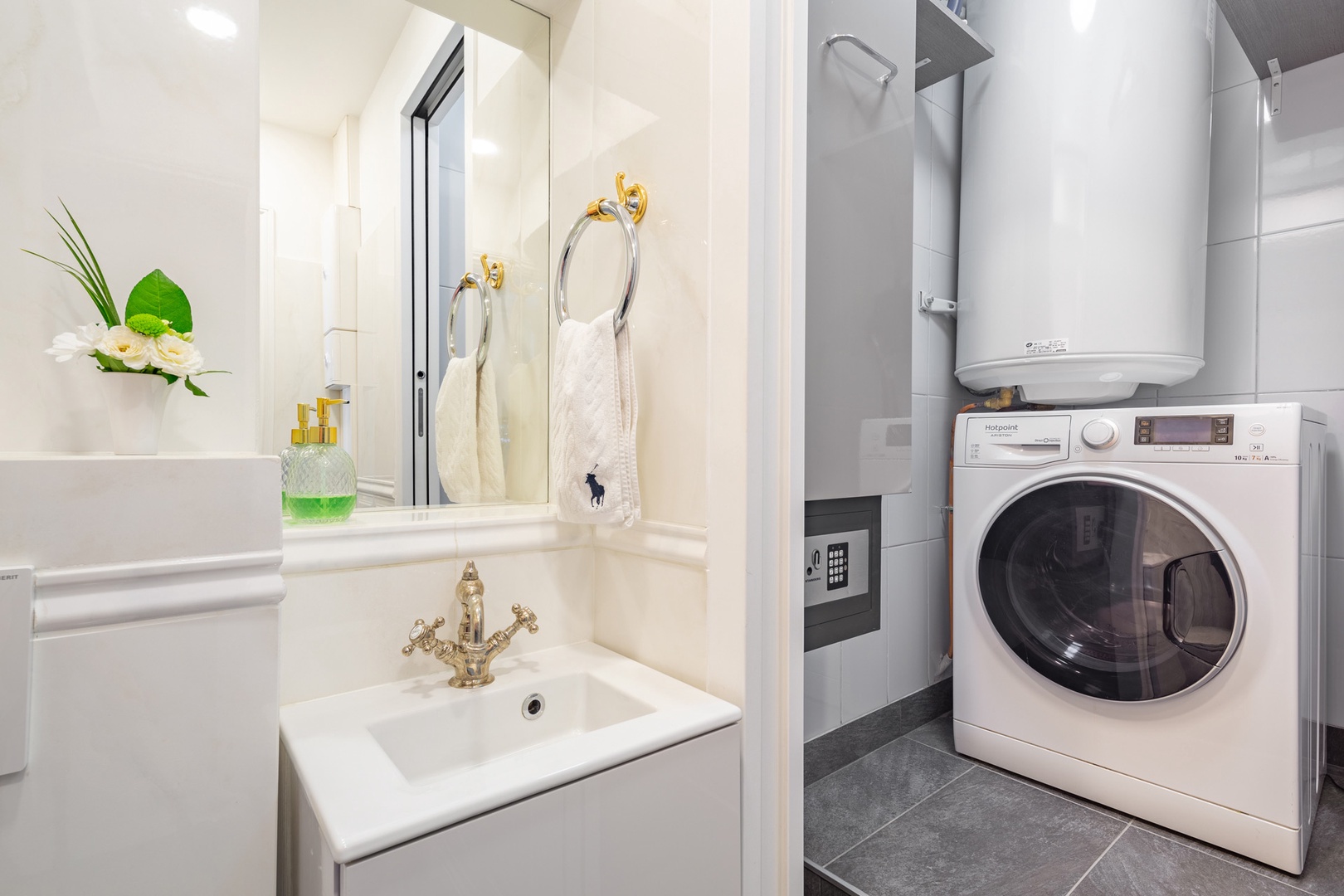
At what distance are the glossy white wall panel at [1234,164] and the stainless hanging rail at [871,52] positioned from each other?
1081mm

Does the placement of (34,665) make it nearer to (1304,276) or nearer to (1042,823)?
(1042,823)

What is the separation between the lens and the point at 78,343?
1.90 ft

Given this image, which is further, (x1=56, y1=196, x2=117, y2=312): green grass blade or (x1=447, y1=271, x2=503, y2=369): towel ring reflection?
(x1=447, y1=271, x2=503, y2=369): towel ring reflection

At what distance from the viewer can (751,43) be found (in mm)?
790

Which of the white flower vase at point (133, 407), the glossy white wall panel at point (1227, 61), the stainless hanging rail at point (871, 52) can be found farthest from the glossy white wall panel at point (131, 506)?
the glossy white wall panel at point (1227, 61)

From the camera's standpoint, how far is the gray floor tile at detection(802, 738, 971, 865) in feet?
4.11

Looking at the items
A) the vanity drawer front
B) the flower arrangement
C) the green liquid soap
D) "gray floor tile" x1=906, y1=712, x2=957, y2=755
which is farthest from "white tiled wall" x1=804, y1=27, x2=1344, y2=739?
the flower arrangement

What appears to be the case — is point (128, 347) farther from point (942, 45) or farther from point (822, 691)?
point (942, 45)

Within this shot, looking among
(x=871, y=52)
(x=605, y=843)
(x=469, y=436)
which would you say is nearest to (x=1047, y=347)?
(x=871, y=52)

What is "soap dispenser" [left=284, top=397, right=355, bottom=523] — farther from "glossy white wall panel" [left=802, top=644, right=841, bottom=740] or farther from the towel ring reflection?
"glossy white wall panel" [left=802, top=644, right=841, bottom=740]

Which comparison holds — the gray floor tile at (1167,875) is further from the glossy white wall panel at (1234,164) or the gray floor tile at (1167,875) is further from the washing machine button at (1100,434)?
the glossy white wall panel at (1234,164)

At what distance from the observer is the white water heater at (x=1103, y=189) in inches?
55.5

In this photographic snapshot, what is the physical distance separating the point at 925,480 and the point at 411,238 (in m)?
1.39

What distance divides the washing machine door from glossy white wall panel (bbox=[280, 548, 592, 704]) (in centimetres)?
102
